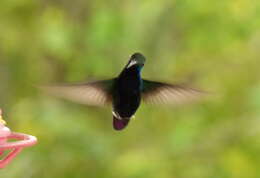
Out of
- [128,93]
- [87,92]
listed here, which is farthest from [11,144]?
[128,93]

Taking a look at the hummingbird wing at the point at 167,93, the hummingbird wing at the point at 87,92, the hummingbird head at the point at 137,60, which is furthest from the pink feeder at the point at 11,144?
the hummingbird wing at the point at 167,93

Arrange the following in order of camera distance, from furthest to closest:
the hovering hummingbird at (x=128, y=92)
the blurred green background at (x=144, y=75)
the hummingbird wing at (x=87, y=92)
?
the blurred green background at (x=144, y=75)
the hovering hummingbird at (x=128, y=92)
the hummingbird wing at (x=87, y=92)

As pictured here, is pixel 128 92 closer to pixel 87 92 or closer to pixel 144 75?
pixel 87 92

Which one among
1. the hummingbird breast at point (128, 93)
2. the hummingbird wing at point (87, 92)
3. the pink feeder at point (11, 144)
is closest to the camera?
the pink feeder at point (11, 144)

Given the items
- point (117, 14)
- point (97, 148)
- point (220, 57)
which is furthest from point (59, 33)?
point (220, 57)

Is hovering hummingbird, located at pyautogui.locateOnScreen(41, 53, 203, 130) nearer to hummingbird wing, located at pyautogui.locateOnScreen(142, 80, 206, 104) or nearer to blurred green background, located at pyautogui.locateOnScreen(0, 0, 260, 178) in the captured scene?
hummingbird wing, located at pyautogui.locateOnScreen(142, 80, 206, 104)

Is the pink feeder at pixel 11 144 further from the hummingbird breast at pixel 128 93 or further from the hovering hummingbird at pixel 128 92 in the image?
the hummingbird breast at pixel 128 93

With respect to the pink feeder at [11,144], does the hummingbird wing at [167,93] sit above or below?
below
